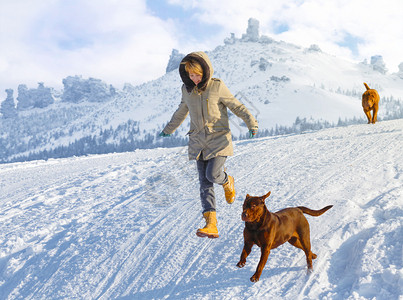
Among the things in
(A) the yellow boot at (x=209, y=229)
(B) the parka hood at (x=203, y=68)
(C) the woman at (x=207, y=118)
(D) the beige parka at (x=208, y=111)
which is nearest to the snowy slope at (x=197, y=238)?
(A) the yellow boot at (x=209, y=229)

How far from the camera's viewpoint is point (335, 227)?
357cm

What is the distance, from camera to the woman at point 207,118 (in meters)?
3.36

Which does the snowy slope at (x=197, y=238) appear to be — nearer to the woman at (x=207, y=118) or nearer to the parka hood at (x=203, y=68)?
the woman at (x=207, y=118)

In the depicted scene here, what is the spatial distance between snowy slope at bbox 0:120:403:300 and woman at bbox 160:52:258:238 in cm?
63

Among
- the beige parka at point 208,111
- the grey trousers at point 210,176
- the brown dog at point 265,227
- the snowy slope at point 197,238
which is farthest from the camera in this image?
the grey trousers at point 210,176

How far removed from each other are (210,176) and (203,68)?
122 cm

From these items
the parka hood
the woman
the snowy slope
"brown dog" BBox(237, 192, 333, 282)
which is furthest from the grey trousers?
"brown dog" BBox(237, 192, 333, 282)

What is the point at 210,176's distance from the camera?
143 inches

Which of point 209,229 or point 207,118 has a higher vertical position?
point 207,118

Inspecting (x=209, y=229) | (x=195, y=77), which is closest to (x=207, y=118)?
(x=195, y=77)

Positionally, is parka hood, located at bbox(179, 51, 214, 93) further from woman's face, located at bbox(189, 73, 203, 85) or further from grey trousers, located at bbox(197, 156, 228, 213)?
grey trousers, located at bbox(197, 156, 228, 213)

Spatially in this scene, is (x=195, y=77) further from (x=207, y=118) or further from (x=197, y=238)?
(x=197, y=238)

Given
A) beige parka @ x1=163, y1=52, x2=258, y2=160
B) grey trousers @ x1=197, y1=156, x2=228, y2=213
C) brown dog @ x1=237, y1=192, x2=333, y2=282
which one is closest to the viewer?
brown dog @ x1=237, y1=192, x2=333, y2=282

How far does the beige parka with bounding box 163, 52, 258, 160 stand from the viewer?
3.41 metres
